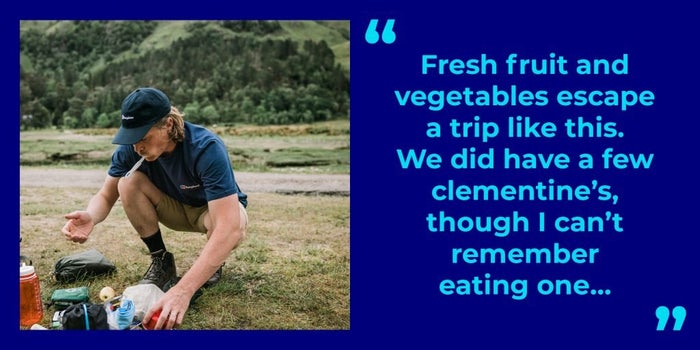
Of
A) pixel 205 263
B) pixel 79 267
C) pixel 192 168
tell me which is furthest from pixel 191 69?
pixel 205 263

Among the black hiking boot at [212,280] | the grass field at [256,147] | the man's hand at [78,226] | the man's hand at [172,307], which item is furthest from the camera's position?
the grass field at [256,147]

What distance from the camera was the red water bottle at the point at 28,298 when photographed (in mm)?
3100

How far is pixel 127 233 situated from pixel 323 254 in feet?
5.02

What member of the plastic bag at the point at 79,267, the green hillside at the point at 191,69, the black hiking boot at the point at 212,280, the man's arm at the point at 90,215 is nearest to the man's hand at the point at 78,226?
the man's arm at the point at 90,215

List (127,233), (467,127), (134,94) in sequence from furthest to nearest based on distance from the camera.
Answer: (127,233) → (467,127) → (134,94)

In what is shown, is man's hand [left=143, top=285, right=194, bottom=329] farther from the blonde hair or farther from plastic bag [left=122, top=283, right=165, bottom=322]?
the blonde hair

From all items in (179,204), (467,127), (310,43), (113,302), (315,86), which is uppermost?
(310,43)

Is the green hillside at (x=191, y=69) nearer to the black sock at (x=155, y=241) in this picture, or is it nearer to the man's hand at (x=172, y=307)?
the black sock at (x=155, y=241)

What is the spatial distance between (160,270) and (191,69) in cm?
1031

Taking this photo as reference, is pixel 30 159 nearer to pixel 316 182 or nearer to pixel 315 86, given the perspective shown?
pixel 316 182

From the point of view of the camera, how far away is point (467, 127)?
3064 millimetres

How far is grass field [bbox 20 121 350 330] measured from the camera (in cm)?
338

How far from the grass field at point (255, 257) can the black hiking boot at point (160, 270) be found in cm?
20

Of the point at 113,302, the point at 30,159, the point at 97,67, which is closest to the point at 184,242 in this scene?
the point at 113,302
